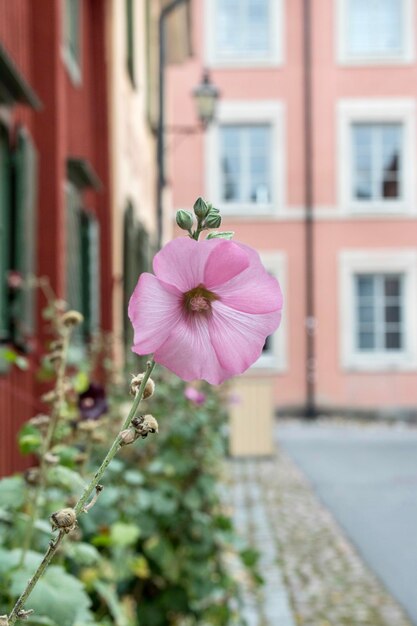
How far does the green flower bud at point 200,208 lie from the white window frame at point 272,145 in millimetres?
21375

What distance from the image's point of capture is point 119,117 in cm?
1078

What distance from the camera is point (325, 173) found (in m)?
22.4

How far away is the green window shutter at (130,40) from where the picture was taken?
1188cm

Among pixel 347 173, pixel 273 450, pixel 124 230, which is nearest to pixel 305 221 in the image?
pixel 347 173

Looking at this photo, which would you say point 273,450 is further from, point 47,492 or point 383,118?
point 47,492

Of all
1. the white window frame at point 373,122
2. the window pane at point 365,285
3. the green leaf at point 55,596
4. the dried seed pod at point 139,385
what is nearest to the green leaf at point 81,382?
the green leaf at point 55,596

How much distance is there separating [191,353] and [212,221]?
11 cm

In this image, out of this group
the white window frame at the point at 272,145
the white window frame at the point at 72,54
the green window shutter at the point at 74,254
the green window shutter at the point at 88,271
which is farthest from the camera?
the white window frame at the point at 272,145

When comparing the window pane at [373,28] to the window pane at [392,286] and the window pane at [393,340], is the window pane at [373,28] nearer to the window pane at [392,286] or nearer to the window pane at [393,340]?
the window pane at [392,286]

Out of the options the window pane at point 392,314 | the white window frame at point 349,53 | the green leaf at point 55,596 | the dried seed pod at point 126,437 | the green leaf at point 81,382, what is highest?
the white window frame at point 349,53

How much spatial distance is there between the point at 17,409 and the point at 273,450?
8481mm

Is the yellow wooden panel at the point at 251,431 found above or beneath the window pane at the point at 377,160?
beneath

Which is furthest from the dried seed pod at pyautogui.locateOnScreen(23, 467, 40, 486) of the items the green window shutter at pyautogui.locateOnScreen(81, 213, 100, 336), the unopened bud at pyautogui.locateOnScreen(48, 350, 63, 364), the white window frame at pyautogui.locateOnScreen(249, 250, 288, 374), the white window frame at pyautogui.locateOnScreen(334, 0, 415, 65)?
the white window frame at pyautogui.locateOnScreen(334, 0, 415, 65)

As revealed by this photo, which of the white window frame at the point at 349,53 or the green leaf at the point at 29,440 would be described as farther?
the white window frame at the point at 349,53
